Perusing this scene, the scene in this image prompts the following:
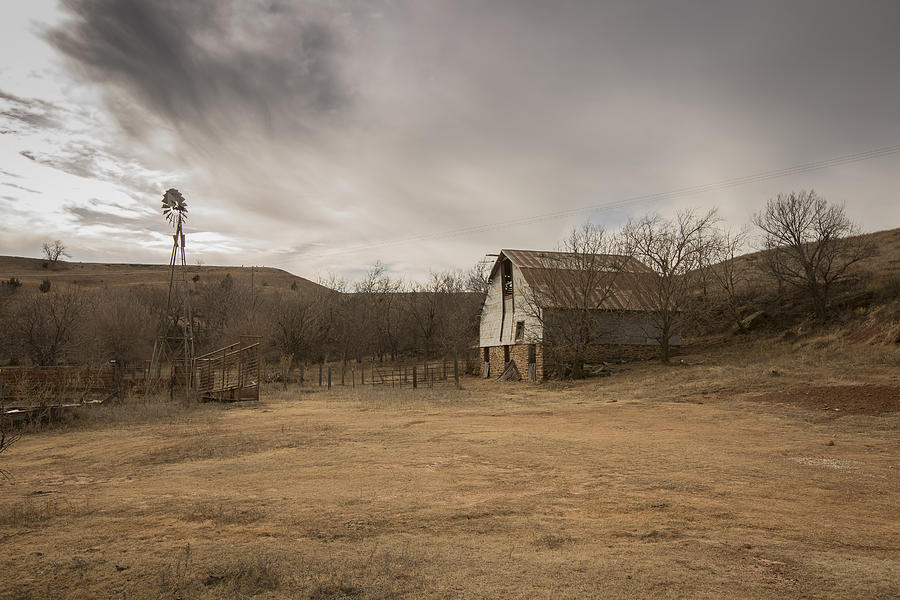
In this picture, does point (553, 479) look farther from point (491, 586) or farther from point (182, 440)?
point (182, 440)

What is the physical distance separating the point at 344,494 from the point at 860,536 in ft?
18.1

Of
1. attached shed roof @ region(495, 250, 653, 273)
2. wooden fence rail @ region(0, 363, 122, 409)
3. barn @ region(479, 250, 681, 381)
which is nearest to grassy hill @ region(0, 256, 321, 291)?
attached shed roof @ region(495, 250, 653, 273)

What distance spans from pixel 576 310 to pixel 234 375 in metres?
16.6

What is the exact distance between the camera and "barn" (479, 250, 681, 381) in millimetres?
28359

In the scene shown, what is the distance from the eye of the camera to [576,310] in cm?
2820

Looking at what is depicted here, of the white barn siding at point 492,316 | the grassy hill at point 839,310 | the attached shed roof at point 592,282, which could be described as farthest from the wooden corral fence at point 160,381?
the grassy hill at point 839,310

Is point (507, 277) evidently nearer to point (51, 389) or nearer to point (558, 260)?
point (558, 260)

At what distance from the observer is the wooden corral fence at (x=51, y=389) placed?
1447 cm

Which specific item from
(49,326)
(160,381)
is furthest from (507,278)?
(49,326)

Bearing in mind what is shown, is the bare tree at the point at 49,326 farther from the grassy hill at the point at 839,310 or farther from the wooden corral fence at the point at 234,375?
the grassy hill at the point at 839,310

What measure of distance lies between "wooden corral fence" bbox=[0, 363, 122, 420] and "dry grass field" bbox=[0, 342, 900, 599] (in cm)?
154

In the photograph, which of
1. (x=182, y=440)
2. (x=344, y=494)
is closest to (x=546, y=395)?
(x=182, y=440)

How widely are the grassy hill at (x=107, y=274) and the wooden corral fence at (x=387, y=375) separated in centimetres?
3230

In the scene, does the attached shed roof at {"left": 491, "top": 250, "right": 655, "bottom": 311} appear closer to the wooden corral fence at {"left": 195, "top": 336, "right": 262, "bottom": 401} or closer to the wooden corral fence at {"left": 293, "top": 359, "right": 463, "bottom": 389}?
the wooden corral fence at {"left": 293, "top": 359, "right": 463, "bottom": 389}
